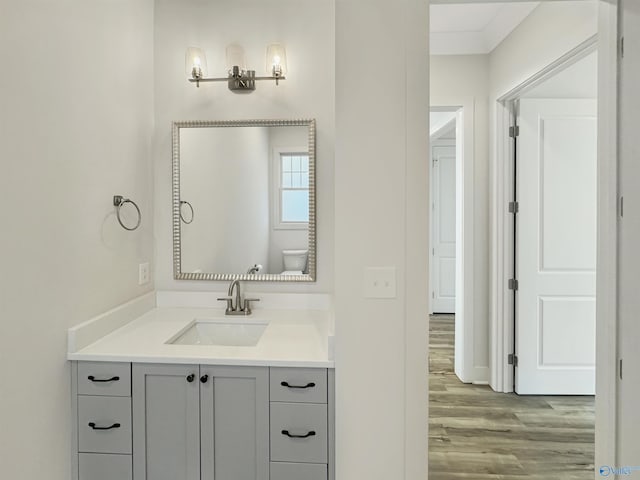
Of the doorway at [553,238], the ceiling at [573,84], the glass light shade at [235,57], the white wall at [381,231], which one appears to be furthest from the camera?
the doorway at [553,238]

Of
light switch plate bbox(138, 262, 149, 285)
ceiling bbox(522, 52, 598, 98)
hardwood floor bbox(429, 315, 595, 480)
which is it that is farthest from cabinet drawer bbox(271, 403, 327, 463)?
ceiling bbox(522, 52, 598, 98)

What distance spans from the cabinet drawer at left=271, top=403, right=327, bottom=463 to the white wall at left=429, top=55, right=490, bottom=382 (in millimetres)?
2156

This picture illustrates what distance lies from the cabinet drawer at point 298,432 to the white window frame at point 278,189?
39.4 inches

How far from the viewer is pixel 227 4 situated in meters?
2.39

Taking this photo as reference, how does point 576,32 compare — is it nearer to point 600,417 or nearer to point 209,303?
point 600,417

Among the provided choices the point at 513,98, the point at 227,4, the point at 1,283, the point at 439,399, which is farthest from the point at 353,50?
the point at 439,399

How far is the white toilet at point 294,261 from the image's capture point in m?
2.40

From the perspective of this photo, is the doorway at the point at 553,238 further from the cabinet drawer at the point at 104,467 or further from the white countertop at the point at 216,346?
the cabinet drawer at the point at 104,467

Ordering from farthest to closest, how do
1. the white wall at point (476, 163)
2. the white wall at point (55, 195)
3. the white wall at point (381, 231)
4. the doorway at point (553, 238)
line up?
1. the white wall at point (476, 163)
2. the doorway at point (553, 238)
3. the white wall at point (381, 231)
4. the white wall at point (55, 195)

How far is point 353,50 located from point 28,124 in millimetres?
1171

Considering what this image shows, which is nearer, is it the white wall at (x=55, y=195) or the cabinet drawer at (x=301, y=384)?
the white wall at (x=55, y=195)

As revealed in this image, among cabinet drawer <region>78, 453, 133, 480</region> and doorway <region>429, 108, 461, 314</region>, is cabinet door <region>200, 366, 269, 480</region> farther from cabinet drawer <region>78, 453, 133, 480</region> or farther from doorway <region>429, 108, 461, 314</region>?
doorway <region>429, 108, 461, 314</region>

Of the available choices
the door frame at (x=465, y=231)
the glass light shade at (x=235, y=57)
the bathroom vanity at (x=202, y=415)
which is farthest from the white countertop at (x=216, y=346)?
the door frame at (x=465, y=231)

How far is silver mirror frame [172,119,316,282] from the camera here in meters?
2.36
